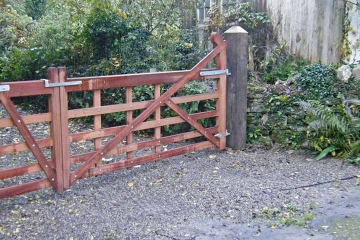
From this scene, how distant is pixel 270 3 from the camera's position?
28.9ft

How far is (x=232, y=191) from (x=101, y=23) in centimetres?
483

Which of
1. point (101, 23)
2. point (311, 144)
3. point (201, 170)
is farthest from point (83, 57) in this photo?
point (311, 144)

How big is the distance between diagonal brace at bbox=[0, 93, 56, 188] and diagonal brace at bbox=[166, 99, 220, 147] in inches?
68.8

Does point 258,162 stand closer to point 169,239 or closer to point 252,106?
point 252,106

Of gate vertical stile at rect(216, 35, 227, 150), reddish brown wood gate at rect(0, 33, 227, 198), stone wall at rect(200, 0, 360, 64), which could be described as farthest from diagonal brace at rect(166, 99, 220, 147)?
stone wall at rect(200, 0, 360, 64)

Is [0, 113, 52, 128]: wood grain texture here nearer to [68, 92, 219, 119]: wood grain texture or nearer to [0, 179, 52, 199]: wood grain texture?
[68, 92, 219, 119]: wood grain texture

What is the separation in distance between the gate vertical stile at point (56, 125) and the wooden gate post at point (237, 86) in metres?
2.70

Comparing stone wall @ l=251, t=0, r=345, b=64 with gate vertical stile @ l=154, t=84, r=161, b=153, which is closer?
gate vertical stile @ l=154, t=84, r=161, b=153

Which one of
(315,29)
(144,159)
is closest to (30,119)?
(144,159)

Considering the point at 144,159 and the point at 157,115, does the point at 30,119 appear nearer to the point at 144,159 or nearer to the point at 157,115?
the point at 144,159

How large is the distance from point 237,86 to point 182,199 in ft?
7.71

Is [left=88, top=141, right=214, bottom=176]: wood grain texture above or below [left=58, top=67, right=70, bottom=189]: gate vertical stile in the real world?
below

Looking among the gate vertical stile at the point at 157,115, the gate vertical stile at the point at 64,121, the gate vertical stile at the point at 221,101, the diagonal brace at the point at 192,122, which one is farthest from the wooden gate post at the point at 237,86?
the gate vertical stile at the point at 64,121

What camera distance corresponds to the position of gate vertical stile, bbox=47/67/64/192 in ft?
14.6
